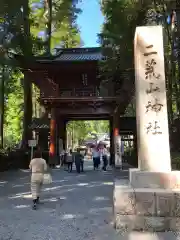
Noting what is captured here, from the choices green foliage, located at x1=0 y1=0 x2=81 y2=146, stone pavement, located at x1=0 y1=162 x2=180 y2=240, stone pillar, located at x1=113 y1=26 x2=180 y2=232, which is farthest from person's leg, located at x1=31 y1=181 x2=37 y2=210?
green foliage, located at x1=0 y1=0 x2=81 y2=146

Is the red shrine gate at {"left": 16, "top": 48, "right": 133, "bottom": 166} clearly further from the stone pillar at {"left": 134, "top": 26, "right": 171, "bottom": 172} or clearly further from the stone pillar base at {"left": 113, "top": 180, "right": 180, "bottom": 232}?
the stone pillar base at {"left": 113, "top": 180, "right": 180, "bottom": 232}

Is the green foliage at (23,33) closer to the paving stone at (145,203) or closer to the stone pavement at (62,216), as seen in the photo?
the stone pavement at (62,216)

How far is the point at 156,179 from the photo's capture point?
242 inches

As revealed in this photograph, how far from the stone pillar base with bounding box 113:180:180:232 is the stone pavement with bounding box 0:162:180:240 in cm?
22

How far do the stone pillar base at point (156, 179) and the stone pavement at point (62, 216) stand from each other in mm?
988

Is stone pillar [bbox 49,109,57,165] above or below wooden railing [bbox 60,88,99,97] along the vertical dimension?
below

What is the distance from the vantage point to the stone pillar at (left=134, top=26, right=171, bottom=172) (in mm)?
6383

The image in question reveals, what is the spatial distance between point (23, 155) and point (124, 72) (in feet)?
32.3

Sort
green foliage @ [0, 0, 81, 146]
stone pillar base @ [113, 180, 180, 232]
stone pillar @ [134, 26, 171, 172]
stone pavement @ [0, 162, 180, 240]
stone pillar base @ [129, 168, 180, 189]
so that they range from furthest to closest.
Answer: green foliage @ [0, 0, 81, 146] → stone pillar @ [134, 26, 171, 172] → stone pillar base @ [129, 168, 180, 189] → stone pillar base @ [113, 180, 180, 232] → stone pavement @ [0, 162, 180, 240]

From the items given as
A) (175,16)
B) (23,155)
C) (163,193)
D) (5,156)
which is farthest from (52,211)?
Answer: (23,155)

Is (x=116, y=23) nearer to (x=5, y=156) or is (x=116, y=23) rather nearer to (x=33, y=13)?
(x=5, y=156)

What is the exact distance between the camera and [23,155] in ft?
71.5

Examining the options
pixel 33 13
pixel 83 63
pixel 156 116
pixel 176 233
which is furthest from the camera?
pixel 33 13

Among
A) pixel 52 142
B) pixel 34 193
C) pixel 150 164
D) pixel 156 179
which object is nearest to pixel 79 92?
pixel 52 142
